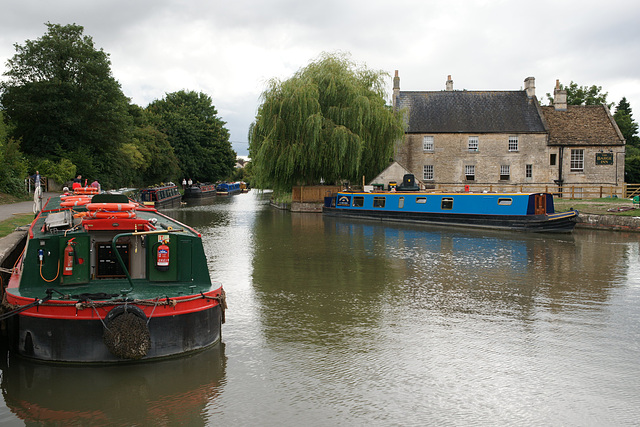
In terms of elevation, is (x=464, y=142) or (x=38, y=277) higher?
(x=464, y=142)

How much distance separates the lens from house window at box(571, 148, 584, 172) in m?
40.3

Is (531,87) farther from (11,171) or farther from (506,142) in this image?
(11,171)

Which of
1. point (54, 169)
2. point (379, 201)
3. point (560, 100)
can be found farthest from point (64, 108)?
point (560, 100)

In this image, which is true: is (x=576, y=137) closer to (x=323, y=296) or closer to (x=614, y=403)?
(x=323, y=296)

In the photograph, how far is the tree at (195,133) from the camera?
65.3 meters

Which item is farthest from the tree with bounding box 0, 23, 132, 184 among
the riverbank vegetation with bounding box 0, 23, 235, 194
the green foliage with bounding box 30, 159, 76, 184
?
the green foliage with bounding box 30, 159, 76, 184

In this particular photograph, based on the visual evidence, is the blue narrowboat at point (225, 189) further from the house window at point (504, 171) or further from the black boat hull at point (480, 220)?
the black boat hull at point (480, 220)

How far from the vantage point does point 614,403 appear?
669 cm

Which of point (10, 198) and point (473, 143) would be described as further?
point (473, 143)

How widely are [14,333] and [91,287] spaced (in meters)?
1.24

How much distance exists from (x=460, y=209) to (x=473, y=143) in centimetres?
1604

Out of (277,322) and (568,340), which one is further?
(277,322)

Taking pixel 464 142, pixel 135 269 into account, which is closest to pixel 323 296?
pixel 135 269

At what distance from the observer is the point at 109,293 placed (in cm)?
789
